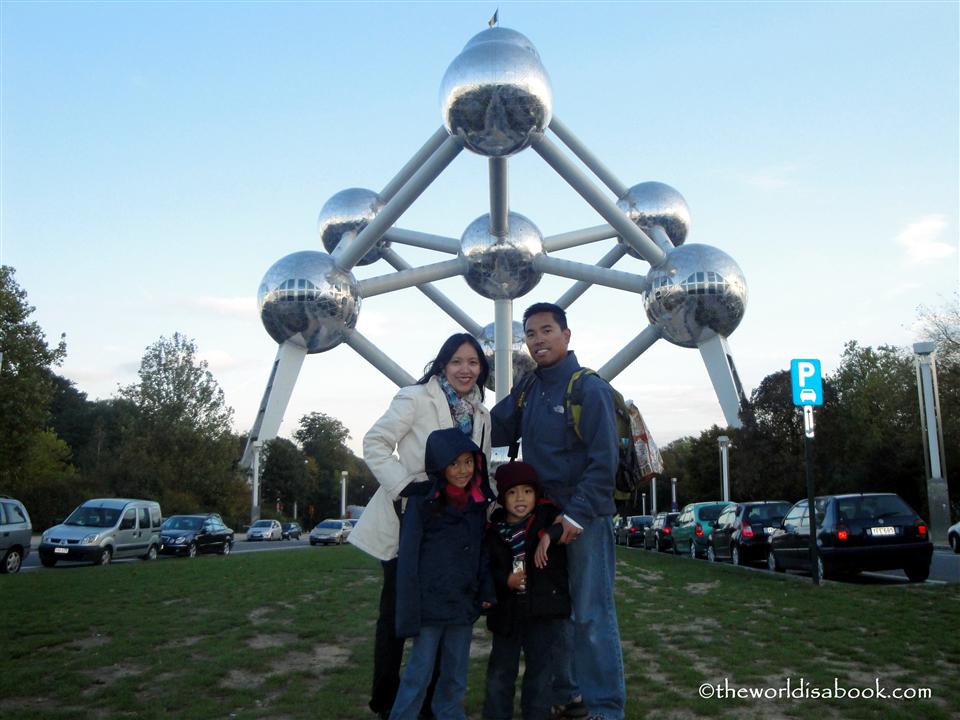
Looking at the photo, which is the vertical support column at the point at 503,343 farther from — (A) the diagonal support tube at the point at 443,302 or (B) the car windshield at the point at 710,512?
(B) the car windshield at the point at 710,512

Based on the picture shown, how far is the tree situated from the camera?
1042 inches

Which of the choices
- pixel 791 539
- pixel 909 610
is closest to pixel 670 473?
pixel 791 539

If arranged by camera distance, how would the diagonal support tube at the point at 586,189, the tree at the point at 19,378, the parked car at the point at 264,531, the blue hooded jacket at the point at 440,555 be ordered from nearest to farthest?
the blue hooded jacket at the point at 440,555 → the diagonal support tube at the point at 586,189 → the tree at the point at 19,378 → the parked car at the point at 264,531

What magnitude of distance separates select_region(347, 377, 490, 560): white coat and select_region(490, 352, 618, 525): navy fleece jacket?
0.22m

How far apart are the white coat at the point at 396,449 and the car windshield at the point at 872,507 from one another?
31.0 ft

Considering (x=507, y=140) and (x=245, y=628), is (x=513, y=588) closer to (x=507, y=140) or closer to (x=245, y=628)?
(x=245, y=628)

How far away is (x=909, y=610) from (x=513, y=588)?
530 centimetres

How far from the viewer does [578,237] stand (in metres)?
20.7

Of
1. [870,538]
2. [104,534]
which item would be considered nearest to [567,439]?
[870,538]

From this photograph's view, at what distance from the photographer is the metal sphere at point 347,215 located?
21250 mm

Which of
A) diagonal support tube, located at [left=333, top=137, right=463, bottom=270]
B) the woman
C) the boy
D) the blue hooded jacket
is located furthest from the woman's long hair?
diagonal support tube, located at [left=333, top=137, right=463, bottom=270]

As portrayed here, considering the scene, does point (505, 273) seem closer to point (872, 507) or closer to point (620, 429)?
point (872, 507)

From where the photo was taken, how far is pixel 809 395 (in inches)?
477

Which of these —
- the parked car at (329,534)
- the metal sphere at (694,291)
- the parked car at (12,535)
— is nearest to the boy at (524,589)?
the parked car at (12,535)
